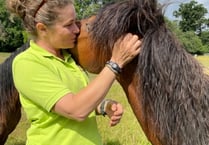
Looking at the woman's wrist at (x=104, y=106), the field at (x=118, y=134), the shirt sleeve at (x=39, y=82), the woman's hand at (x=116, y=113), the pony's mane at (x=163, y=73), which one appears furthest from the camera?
the field at (x=118, y=134)

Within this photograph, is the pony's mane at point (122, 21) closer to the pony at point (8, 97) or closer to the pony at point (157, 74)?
the pony at point (157, 74)

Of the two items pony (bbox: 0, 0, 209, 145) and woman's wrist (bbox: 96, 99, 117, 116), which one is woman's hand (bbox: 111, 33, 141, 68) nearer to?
pony (bbox: 0, 0, 209, 145)

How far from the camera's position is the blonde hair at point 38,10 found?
5.17 feet

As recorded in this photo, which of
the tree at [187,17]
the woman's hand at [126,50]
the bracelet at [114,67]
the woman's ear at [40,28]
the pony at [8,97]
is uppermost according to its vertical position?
the woman's ear at [40,28]

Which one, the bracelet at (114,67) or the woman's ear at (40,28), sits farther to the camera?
the woman's ear at (40,28)

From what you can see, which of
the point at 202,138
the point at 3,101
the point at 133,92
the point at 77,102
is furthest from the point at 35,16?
the point at 3,101

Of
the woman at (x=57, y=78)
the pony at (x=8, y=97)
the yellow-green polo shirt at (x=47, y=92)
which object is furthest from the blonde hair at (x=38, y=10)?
the pony at (x=8, y=97)

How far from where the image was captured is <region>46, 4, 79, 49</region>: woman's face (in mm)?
1605

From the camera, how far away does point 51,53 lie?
170cm

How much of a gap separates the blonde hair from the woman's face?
0.07 ft

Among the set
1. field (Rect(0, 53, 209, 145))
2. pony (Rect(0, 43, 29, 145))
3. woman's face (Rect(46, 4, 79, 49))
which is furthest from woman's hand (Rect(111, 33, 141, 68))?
field (Rect(0, 53, 209, 145))

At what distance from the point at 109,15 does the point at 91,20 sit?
0.12 meters

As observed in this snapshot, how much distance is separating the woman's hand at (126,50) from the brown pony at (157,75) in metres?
0.03

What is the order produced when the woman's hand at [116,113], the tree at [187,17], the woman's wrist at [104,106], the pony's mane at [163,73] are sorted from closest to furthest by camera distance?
the pony's mane at [163,73], the woman's hand at [116,113], the woman's wrist at [104,106], the tree at [187,17]
